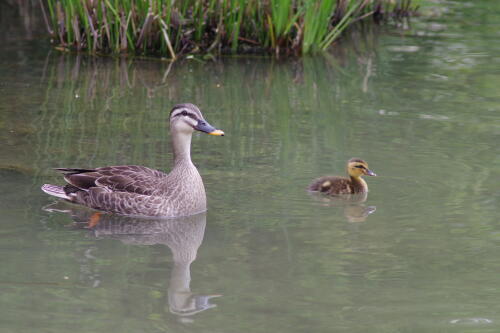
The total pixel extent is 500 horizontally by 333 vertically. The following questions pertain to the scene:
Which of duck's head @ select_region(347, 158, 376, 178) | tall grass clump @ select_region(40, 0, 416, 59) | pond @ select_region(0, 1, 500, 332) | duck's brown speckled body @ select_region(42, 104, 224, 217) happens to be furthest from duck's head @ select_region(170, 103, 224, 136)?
tall grass clump @ select_region(40, 0, 416, 59)

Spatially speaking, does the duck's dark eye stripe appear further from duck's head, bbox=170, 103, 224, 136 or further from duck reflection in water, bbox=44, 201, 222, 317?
duck reflection in water, bbox=44, 201, 222, 317

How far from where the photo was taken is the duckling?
8141mm

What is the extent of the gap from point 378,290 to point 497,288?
78cm

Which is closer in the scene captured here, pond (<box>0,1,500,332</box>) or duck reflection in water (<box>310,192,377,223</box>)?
pond (<box>0,1,500,332</box>)

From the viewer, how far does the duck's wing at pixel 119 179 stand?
25.3 feet

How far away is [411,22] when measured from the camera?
1661 cm

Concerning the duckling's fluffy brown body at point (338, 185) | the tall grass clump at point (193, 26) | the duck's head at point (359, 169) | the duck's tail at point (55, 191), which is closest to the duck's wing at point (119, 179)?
the duck's tail at point (55, 191)

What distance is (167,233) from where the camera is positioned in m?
7.32

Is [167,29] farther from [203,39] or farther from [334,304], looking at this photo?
[334,304]

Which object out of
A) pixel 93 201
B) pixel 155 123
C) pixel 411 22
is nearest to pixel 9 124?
pixel 155 123

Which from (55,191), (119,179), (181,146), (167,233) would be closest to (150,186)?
(119,179)

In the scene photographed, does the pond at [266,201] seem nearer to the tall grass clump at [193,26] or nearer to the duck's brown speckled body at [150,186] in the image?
the duck's brown speckled body at [150,186]

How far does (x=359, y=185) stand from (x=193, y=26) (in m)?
5.90

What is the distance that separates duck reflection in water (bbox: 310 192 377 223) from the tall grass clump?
16.8 feet
